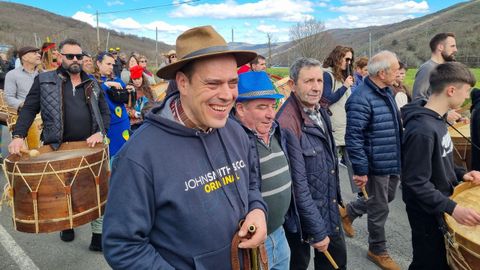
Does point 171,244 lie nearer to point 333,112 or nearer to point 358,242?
point 358,242

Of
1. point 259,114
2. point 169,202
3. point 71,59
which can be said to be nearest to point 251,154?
point 259,114

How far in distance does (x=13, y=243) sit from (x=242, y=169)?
3760 millimetres

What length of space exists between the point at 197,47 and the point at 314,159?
1456 millimetres

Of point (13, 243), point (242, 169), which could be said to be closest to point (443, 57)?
point (242, 169)

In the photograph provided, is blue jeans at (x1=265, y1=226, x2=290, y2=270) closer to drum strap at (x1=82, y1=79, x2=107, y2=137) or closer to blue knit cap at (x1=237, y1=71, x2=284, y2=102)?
blue knit cap at (x1=237, y1=71, x2=284, y2=102)

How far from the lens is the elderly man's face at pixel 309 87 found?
2.94 m

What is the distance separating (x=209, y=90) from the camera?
5.39ft

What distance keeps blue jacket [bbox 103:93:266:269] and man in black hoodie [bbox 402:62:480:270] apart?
1568mm

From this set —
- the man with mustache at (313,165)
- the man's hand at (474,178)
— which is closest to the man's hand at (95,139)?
the man with mustache at (313,165)

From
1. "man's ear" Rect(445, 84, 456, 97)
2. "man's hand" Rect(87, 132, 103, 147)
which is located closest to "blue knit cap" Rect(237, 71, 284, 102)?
"man's ear" Rect(445, 84, 456, 97)

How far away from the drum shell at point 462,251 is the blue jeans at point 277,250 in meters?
1.03

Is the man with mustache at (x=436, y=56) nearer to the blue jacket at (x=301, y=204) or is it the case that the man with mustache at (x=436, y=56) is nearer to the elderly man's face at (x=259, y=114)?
the blue jacket at (x=301, y=204)

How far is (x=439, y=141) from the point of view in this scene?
267 centimetres

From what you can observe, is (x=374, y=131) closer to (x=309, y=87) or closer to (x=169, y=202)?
(x=309, y=87)
